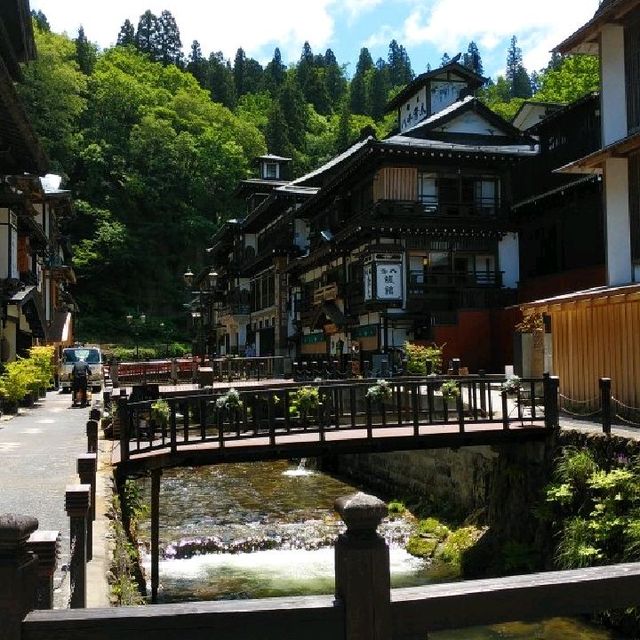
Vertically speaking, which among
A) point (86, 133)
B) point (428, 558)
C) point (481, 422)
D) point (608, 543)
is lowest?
point (428, 558)

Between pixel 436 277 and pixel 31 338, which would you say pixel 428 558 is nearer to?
pixel 436 277

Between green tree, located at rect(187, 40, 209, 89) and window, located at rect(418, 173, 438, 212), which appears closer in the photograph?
window, located at rect(418, 173, 438, 212)

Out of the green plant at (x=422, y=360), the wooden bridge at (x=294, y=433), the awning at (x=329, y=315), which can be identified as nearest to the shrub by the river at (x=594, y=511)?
the wooden bridge at (x=294, y=433)

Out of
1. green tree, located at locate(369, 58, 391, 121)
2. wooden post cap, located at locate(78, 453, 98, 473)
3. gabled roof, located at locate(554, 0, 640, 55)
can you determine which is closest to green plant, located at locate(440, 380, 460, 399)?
wooden post cap, located at locate(78, 453, 98, 473)

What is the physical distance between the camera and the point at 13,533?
2846 millimetres

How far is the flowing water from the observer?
44.2 feet

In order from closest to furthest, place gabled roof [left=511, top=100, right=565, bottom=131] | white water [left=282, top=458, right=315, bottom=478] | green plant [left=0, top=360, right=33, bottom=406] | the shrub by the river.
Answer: the shrub by the river, green plant [left=0, top=360, right=33, bottom=406], white water [left=282, top=458, right=315, bottom=478], gabled roof [left=511, top=100, right=565, bottom=131]

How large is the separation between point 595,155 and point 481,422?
26.5 ft

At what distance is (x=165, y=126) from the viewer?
80938mm

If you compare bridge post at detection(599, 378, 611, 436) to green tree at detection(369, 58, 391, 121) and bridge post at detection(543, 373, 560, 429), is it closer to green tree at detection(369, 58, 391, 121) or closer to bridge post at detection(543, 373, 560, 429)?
bridge post at detection(543, 373, 560, 429)

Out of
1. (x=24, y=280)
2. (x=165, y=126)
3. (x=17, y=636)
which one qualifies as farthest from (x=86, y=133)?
(x=17, y=636)

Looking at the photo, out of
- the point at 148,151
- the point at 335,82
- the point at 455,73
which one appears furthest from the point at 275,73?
the point at 455,73

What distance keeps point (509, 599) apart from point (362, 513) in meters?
0.84

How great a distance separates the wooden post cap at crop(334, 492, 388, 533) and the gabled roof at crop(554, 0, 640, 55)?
17615mm
